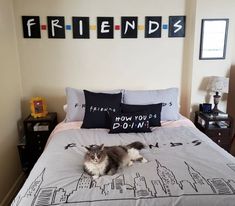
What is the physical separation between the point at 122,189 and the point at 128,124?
1.02m

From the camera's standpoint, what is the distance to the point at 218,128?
8.74 feet

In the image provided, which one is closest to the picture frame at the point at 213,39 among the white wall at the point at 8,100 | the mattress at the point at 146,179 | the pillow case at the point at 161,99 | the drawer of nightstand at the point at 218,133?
the pillow case at the point at 161,99

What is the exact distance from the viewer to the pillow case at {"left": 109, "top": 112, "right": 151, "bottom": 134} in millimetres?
2240

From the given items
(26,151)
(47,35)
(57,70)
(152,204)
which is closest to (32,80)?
(57,70)

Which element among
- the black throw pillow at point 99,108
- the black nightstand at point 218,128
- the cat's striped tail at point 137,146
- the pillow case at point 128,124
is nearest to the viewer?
the cat's striped tail at point 137,146

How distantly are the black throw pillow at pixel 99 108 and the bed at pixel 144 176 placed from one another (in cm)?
21

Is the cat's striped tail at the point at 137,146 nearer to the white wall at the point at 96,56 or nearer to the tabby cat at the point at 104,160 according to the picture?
the tabby cat at the point at 104,160

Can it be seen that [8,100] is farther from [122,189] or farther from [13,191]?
[122,189]

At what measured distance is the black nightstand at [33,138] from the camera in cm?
264

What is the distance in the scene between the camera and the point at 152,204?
1.17 m

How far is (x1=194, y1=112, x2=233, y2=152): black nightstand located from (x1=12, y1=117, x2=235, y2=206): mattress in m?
0.73

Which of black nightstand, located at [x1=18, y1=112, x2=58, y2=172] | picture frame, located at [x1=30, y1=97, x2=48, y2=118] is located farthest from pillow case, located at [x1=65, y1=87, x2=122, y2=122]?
picture frame, located at [x1=30, y1=97, x2=48, y2=118]

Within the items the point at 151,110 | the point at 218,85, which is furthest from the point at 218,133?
the point at 151,110

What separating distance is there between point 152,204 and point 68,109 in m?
1.66
